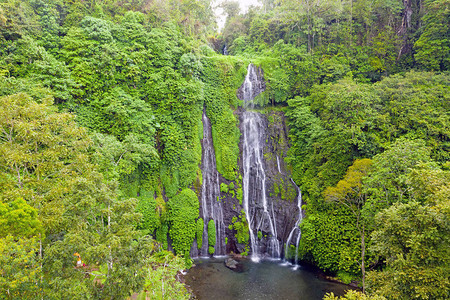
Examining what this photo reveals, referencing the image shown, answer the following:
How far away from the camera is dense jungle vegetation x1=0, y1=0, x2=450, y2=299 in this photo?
8.07 metres

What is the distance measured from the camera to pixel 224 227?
20359 mm

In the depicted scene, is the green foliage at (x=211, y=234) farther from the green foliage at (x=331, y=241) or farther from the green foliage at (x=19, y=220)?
the green foliage at (x=19, y=220)

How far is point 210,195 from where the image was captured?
68.4 feet

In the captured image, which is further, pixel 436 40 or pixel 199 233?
pixel 436 40

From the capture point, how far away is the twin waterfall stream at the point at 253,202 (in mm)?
19625

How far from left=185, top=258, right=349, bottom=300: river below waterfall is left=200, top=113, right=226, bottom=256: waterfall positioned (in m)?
1.75

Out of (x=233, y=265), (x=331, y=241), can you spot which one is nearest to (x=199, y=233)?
(x=233, y=265)

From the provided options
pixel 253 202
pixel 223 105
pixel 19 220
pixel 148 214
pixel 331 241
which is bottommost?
pixel 331 241

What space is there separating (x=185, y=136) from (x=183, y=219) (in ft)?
22.0

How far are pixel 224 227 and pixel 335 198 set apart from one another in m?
9.11

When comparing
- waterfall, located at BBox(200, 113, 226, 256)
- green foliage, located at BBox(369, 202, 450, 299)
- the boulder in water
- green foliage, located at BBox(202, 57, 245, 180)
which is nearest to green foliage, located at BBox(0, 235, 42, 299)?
green foliage, located at BBox(369, 202, 450, 299)

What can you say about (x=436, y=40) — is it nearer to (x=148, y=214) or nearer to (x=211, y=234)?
(x=211, y=234)

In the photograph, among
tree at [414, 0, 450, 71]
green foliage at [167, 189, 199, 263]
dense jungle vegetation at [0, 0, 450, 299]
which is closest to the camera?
dense jungle vegetation at [0, 0, 450, 299]

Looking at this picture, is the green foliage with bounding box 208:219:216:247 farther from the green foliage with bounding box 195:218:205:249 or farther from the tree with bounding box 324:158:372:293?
the tree with bounding box 324:158:372:293
